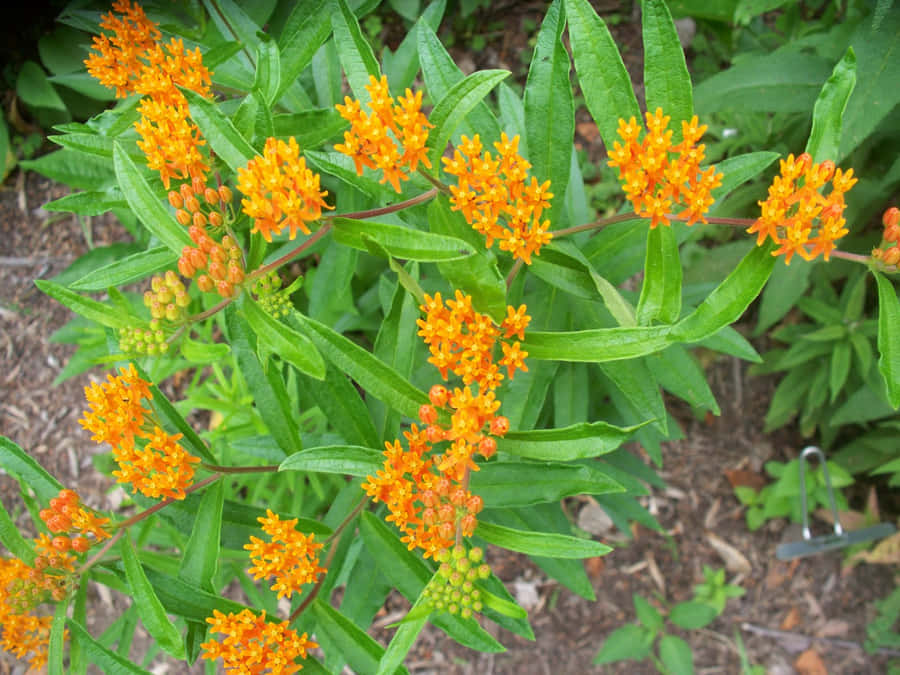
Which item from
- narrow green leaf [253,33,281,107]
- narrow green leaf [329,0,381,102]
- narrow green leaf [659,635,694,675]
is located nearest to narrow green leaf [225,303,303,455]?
narrow green leaf [253,33,281,107]

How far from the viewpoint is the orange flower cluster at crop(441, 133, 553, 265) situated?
69.4 inches

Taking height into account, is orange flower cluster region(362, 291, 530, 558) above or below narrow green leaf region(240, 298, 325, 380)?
below

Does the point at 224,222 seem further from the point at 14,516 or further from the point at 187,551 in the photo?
the point at 14,516

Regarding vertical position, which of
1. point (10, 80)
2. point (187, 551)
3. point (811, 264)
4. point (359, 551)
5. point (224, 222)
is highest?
point (10, 80)

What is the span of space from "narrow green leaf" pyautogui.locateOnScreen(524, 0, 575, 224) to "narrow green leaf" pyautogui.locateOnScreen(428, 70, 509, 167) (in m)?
0.28

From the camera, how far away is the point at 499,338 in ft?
6.45

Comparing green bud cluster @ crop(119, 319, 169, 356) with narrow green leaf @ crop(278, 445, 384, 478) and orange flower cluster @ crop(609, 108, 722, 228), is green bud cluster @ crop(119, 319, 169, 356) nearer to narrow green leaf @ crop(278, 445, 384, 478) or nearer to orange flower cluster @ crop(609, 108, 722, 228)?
narrow green leaf @ crop(278, 445, 384, 478)

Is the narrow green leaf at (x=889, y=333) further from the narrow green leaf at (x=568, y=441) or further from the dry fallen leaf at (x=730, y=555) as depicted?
the dry fallen leaf at (x=730, y=555)

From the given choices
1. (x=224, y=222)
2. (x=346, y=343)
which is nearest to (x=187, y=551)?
(x=346, y=343)

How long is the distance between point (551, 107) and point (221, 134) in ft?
3.15

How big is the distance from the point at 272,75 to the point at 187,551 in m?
1.49

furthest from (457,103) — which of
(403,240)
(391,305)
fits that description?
(391,305)

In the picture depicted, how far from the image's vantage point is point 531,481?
6.87ft

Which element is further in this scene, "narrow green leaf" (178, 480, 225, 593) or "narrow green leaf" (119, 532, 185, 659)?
"narrow green leaf" (178, 480, 225, 593)
